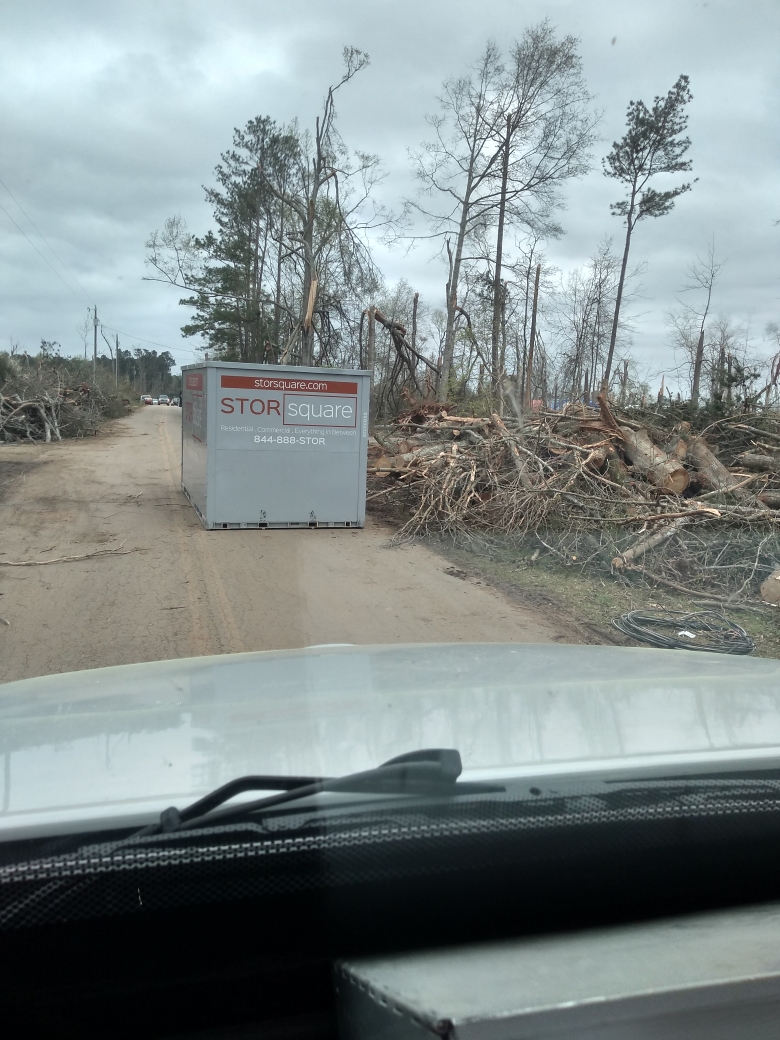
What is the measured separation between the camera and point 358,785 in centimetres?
199

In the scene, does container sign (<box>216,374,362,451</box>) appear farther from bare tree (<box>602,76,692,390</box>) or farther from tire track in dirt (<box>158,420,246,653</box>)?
bare tree (<box>602,76,692,390</box>)

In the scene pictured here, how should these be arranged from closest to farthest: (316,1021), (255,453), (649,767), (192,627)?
(316,1021), (649,767), (192,627), (255,453)

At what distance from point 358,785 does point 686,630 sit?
230 inches

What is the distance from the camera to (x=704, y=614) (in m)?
7.61

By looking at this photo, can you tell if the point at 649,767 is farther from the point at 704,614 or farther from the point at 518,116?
the point at 518,116

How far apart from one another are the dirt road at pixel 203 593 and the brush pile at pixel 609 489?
4.04 feet

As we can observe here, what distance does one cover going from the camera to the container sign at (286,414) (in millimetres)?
11227

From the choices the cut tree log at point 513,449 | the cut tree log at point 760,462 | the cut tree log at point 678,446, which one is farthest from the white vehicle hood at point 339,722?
the cut tree log at point 760,462

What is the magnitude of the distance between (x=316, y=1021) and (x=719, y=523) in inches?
350

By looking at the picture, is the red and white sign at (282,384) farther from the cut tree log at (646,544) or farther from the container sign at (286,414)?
the cut tree log at (646,544)

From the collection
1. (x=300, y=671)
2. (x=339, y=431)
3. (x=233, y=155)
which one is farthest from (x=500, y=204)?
(x=300, y=671)

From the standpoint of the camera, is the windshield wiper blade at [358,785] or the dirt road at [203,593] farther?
the dirt road at [203,593]

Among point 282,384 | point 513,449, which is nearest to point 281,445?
point 282,384

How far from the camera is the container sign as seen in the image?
1123 centimetres
